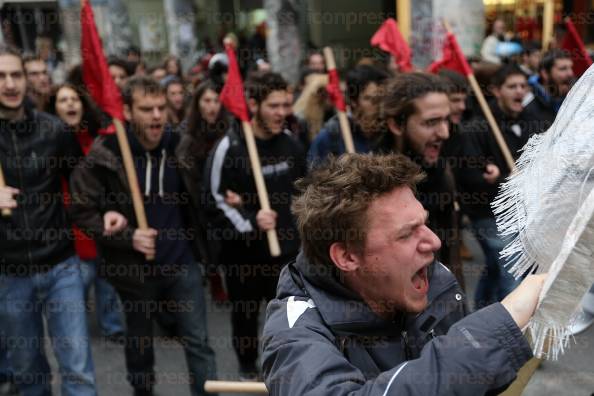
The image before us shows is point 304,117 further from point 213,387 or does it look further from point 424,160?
point 213,387

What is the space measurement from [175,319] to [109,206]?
2.32 ft

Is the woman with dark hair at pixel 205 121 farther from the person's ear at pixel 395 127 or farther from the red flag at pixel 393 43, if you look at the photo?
the person's ear at pixel 395 127

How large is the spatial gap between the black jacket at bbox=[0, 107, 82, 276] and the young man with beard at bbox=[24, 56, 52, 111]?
1967 mm

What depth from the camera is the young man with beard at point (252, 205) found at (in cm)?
413

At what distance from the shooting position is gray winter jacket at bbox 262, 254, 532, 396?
1304mm

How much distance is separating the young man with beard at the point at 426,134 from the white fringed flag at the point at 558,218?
1.90 meters

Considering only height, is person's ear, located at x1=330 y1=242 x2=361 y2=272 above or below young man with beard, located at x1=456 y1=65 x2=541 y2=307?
above

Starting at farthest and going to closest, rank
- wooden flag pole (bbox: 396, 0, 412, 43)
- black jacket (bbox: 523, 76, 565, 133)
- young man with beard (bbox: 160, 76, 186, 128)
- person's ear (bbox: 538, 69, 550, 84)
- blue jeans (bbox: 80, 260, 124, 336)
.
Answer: wooden flag pole (bbox: 396, 0, 412, 43) → young man with beard (bbox: 160, 76, 186, 128) → person's ear (bbox: 538, 69, 550, 84) → blue jeans (bbox: 80, 260, 124, 336) → black jacket (bbox: 523, 76, 565, 133)

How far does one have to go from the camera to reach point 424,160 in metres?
3.40

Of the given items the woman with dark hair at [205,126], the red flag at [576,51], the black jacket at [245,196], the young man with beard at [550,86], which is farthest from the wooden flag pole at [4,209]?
the red flag at [576,51]

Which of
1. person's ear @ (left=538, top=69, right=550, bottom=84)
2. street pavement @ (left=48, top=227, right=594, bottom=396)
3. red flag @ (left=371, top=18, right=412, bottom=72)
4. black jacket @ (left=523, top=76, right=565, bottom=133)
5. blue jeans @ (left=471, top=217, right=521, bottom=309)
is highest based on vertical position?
red flag @ (left=371, top=18, right=412, bottom=72)

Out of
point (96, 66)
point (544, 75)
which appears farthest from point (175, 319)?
point (544, 75)

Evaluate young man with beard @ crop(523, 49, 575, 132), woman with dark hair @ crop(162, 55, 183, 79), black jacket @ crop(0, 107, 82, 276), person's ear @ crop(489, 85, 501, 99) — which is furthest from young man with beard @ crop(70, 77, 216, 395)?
woman with dark hair @ crop(162, 55, 183, 79)

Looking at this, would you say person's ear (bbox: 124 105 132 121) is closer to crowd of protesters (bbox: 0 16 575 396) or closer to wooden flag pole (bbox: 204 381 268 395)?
crowd of protesters (bbox: 0 16 575 396)
